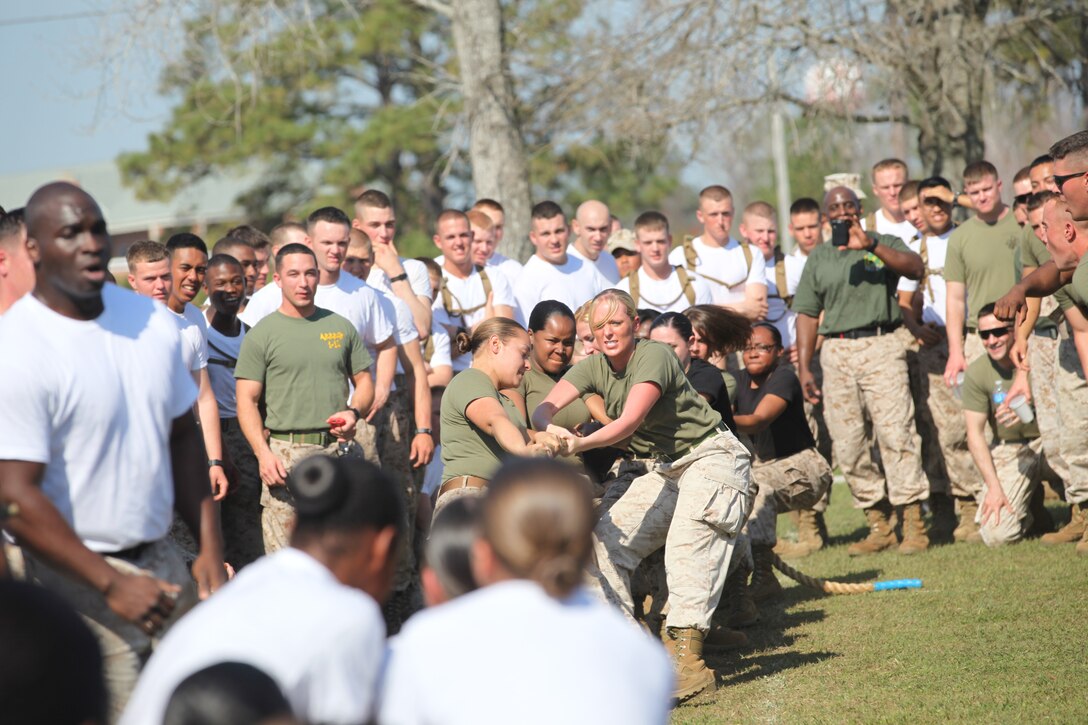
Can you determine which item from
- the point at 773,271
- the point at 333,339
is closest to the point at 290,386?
the point at 333,339

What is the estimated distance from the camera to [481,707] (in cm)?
270

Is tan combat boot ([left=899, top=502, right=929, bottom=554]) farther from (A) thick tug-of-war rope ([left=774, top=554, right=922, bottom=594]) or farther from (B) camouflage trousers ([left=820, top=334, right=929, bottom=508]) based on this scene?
(A) thick tug-of-war rope ([left=774, top=554, right=922, bottom=594])

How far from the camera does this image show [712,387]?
817 centimetres

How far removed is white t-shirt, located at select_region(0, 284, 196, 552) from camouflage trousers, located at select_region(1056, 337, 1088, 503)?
647 centimetres

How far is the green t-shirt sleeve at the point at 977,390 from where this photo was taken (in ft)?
31.9

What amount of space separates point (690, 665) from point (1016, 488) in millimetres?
4073

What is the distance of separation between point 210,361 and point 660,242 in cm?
388

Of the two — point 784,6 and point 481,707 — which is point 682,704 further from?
point 784,6

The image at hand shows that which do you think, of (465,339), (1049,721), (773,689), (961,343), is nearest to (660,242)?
(961,343)

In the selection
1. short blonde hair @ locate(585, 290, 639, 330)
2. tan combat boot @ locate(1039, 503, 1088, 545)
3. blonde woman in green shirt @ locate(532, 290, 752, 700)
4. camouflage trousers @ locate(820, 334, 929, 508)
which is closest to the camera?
blonde woman in green shirt @ locate(532, 290, 752, 700)

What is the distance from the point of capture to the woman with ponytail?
2.70m

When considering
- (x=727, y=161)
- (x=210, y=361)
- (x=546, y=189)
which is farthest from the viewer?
(x=546, y=189)

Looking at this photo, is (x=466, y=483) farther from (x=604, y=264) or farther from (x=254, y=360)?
(x=604, y=264)

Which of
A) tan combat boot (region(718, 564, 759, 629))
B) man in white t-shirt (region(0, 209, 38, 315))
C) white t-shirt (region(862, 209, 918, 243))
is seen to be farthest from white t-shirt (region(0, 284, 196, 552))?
white t-shirt (region(862, 209, 918, 243))
